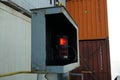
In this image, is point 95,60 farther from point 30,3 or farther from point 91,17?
point 30,3

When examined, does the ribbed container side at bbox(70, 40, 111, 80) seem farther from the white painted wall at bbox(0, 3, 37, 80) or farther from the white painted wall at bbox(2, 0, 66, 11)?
the white painted wall at bbox(0, 3, 37, 80)

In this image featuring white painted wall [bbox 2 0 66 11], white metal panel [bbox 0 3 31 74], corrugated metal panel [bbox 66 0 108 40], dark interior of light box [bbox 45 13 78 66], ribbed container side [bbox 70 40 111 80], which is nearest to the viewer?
dark interior of light box [bbox 45 13 78 66]

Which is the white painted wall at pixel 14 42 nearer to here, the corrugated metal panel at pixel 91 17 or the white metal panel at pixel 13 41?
the white metal panel at pixel 13 41

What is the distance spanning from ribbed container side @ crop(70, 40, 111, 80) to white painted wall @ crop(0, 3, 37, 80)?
3287 millimetres

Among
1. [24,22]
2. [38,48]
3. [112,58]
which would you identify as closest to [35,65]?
[38,48]

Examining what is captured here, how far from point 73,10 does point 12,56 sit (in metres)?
4.27

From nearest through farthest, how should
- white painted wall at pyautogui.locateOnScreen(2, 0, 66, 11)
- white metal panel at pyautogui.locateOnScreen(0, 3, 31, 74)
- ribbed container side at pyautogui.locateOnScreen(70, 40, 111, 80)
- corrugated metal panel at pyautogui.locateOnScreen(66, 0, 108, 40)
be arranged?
white metal panel at pyautogui.locateOnScreen(0, 3, 31, 74) < white painted wall at pyautogui.locateOnScreen(2, 0, 66, 11) < ribbed container side at pyautogui.locateOnScreen(70, 40, 111, 80) < corrugated metal panel at pyautogui.locateOnScreen(66, 0, 108, 40)

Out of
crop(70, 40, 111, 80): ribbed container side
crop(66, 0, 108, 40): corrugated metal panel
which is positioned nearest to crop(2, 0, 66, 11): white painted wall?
crop(66, 0, 108, 40): corrugated metal panel

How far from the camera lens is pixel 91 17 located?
6246mm

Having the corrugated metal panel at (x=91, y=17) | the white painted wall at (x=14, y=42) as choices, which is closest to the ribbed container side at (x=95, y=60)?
Result: the corrugated metal panel at (x=91, y=17)

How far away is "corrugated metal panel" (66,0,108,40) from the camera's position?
6043mm

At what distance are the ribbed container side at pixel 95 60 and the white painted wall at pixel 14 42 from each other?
3287 millimetres

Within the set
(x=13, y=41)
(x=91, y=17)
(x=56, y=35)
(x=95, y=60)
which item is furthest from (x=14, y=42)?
(x=91, y=17)

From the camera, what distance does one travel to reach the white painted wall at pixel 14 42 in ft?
7.60
